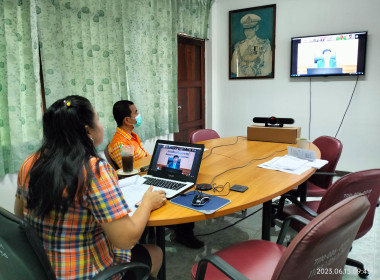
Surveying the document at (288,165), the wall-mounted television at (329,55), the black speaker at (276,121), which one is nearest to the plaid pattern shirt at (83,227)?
the document at (288,165)

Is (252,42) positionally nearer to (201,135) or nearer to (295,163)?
(201,135)

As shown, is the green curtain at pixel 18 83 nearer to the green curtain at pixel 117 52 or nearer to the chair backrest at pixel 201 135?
the green curtain at pixel 117 52

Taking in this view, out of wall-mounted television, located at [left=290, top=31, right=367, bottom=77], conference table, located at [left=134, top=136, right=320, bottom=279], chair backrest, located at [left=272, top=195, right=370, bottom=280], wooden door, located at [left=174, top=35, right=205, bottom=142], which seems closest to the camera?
chair backrest, located at [left=272, top=195, right=370, bottom=280]

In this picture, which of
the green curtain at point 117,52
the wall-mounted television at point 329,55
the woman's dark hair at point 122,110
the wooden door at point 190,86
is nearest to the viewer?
the woman's dark hair at point 122,110

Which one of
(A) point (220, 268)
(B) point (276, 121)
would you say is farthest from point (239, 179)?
(B) point (276, 121)

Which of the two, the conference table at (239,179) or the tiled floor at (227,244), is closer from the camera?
the conference table at (239,179)

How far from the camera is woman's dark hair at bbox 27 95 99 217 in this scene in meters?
0.96

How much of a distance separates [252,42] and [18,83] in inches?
130

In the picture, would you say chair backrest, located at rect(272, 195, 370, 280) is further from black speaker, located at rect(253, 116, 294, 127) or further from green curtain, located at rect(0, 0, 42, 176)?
green curtain, located at rect(0, 0, 42, 176)

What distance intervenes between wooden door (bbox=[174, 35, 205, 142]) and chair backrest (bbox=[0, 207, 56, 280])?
346 centimetres

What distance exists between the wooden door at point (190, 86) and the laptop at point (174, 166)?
2.65 meters

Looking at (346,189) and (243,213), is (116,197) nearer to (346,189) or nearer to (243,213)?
(346,189)

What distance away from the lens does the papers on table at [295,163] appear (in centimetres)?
189

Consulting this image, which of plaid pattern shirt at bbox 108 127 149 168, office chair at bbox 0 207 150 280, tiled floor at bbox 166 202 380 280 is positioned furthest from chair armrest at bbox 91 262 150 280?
plaid pattern shirt at bbox 108 127 149 168
